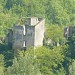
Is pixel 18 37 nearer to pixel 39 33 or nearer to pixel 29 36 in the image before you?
pixel 29 36

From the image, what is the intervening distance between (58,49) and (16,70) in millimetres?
6853

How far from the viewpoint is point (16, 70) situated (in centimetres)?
4381

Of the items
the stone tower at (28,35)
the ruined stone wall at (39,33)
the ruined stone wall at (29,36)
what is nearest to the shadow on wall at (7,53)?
the stone tower at (28,35)

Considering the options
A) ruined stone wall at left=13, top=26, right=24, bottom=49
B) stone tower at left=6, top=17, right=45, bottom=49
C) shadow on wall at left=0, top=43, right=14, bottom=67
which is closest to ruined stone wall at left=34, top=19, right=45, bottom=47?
stone tower at left=6, top=17, right=45, bottom=49

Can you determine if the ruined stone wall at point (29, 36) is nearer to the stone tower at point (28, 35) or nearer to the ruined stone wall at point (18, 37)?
the stone tower at point (28, 35)

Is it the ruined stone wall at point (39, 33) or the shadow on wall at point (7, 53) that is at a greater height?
the ruined stone wall at point (39, 33)

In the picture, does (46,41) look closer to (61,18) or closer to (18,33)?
(18,33)

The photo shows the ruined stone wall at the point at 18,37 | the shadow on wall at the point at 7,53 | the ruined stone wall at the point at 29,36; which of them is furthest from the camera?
the ruined stone wall at the point at 18,37

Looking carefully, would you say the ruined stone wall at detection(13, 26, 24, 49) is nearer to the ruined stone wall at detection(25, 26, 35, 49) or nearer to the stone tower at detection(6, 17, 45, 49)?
the stone tower at detection(6, 17, 45, 49)

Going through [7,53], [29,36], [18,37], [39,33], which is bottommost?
[7,53]

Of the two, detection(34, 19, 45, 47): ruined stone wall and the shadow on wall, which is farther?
detection(34, 19, 45, 47): ruined stone wall

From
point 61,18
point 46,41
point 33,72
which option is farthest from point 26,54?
point 61,18

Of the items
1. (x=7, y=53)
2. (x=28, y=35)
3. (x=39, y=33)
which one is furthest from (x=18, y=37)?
(x=39, y=33)

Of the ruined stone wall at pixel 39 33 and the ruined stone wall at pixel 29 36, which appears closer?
the ruined stone wall at pixel 29 36
